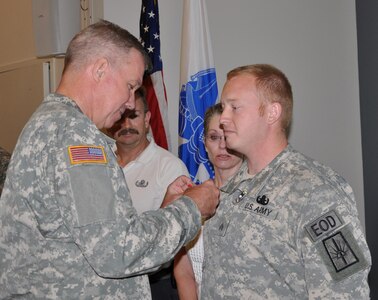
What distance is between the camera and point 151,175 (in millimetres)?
2830

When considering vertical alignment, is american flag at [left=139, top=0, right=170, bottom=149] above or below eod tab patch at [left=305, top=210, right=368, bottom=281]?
above

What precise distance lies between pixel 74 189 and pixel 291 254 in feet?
2.20

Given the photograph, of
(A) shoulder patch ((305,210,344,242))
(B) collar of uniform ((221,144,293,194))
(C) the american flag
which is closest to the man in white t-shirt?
(C) the american flag

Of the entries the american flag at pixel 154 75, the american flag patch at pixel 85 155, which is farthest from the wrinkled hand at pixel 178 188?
the american flag at pixel 154 75

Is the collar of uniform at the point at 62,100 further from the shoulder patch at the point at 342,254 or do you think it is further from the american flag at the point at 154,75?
the american flag at the point at 154,75

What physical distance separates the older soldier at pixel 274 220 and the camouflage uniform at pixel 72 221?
0.27m

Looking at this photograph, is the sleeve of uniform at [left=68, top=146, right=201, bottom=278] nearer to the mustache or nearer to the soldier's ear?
the soldier's ear

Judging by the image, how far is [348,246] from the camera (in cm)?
140

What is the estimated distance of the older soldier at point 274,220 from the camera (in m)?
1.40

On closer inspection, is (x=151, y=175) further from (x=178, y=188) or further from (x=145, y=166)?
(x=178, y=188)

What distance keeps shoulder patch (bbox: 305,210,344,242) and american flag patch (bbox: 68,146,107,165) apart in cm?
61

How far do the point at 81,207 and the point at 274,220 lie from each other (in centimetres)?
61

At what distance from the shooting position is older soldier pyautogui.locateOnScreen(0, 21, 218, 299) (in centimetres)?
125

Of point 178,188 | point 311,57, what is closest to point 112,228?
point 178,188
